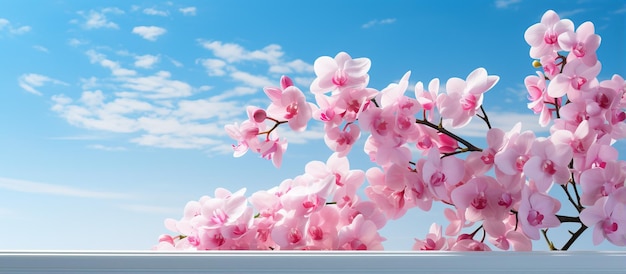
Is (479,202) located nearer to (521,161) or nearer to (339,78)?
(521,161)

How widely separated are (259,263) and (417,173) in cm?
34

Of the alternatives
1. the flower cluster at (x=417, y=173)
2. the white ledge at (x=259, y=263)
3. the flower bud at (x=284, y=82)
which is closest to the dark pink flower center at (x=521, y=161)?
the flower cluster at (x=417, y=173)

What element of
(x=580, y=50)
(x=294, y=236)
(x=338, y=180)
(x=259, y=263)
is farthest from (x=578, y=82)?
(x=259, y=263)

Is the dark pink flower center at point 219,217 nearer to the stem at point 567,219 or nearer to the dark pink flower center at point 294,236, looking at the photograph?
the dark pink flower center at point 294,236

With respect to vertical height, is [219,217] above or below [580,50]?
below

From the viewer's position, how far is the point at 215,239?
947mm

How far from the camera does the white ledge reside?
2.28 ft

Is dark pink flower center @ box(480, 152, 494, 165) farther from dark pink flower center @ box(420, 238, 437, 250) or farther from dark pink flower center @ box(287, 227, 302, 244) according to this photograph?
dark pink flower center @ box(287, 227, 302, 244)

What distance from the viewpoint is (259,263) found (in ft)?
2.29

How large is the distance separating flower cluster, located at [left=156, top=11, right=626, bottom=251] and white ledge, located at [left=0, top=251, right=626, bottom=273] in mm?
201

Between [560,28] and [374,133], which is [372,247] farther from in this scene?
[560,28]

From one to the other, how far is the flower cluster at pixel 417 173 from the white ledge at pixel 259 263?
20 cm

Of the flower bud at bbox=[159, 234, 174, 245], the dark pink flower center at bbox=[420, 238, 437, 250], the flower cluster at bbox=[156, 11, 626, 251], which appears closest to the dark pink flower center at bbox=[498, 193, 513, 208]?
the flower cluster at bbox=[156, 11, 626, 251]

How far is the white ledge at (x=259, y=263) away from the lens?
695 millimetres
